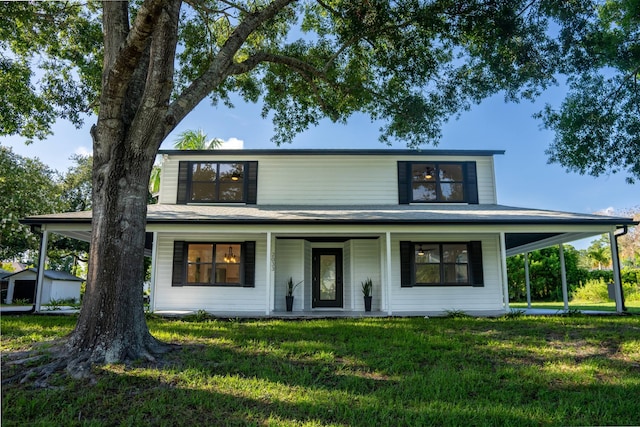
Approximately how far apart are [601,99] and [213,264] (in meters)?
10.4

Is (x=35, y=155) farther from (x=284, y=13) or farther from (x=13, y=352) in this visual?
(x=13, y=352)

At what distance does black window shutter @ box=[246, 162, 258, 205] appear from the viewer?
41.7 ft

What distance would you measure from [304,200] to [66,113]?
7.07 m

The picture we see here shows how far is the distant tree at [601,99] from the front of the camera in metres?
8.32

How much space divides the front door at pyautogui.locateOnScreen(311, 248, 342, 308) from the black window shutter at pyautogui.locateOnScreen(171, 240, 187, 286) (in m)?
3.83

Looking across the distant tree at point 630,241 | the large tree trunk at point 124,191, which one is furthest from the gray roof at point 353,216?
the distant tree at point 630,241

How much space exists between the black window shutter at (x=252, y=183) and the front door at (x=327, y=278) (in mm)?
2491

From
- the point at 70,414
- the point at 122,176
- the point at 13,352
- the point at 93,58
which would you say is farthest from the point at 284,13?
the point at 70,414

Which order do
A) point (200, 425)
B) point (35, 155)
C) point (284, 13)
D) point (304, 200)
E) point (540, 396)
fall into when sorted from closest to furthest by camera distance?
point (200, 425)
point (540, 396)
point (284, 13)
point (304, 200)
point (35, 155)

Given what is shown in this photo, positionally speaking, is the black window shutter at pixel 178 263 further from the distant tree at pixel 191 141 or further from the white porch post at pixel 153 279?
the distant tree at pixel 191 141

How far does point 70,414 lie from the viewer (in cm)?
366

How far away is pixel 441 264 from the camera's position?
11719mm

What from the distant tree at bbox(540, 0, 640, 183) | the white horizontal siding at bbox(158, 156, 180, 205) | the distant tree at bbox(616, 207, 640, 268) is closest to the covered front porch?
the white horizontal siding at bbox(158, 156, 180, 205)

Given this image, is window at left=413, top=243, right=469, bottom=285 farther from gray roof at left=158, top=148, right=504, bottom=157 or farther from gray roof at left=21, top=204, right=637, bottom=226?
gray roof at left=158, top=148, right=504, bottom=157
